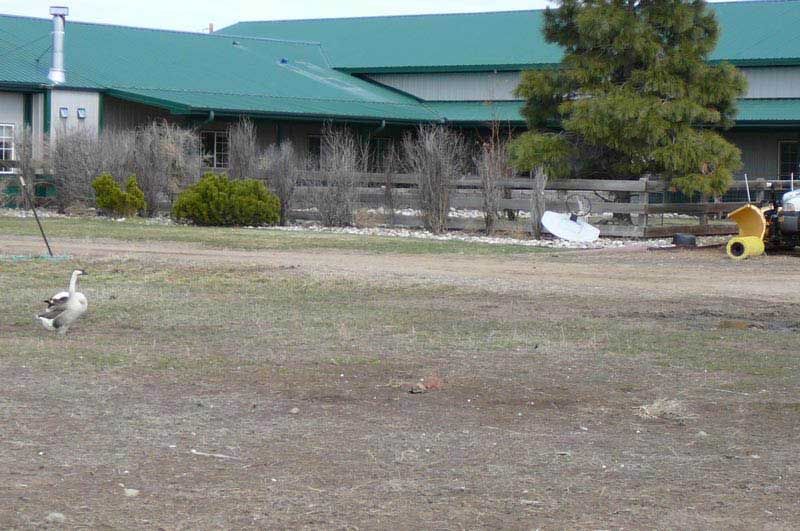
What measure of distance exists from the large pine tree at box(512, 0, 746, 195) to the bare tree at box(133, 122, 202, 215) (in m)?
7.86

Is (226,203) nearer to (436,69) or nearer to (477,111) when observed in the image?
(477,111)

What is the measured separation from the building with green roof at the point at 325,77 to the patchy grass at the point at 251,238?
823 centimetres

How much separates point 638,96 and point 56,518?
20.7 m

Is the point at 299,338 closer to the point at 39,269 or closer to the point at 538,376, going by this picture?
the point at 538,376

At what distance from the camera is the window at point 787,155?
35.7 meters

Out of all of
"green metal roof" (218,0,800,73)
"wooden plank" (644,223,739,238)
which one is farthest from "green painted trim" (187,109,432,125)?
"wooden plank" (644,223,739,238)

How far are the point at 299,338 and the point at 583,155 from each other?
16060 millimetres

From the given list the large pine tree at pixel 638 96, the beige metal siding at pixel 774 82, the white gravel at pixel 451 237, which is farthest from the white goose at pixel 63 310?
the beige metal siding at pixel 774 82

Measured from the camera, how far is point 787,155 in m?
35.9

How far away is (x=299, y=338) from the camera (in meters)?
10.7

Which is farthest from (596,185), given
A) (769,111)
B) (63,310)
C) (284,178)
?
(63,310)

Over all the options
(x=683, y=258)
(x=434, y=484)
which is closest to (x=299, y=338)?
(x=434, y=484)

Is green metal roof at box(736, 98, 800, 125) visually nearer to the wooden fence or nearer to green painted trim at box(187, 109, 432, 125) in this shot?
the wooden fence

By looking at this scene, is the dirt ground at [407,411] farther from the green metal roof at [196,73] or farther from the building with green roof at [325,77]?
the green metal roof at [196,73]
